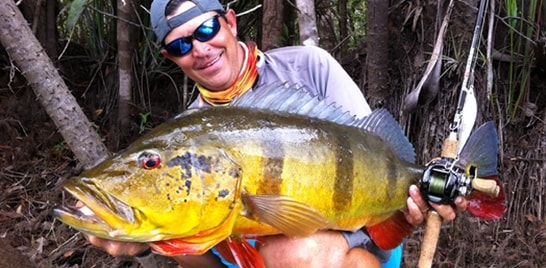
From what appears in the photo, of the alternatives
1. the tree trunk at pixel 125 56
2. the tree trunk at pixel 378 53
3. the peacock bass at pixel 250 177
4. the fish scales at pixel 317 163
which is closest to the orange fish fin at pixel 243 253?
the peacock bass at pixel 250 177

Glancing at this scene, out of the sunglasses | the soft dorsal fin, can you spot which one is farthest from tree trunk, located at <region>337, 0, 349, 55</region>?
the soft dorsal fin

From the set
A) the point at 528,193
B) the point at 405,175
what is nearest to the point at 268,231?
the point at 405,175

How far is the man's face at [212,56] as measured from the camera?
2.68 m

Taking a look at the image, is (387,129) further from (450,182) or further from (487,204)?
(487,204)

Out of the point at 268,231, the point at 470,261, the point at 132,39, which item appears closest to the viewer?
the point at 268,231

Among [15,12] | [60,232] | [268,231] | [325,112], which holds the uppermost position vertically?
[15,12]

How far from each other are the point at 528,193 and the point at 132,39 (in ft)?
11.1

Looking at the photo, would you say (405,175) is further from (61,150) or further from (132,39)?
(61,150)

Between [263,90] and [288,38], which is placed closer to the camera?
[263,90]

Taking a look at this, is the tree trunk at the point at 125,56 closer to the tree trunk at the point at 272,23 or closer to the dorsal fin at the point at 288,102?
the tree trunk at the point at 272,23

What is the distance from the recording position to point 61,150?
541 cm

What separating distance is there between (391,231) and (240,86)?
96cm

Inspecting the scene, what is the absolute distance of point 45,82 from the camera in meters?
3.48

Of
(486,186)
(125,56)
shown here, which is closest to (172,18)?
(486,186)
